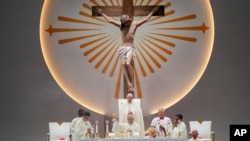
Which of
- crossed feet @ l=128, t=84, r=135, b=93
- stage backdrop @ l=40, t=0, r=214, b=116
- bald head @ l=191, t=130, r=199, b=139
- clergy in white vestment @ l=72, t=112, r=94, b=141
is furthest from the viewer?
stage backdrop @ l=40, t=0, r=214, b=116

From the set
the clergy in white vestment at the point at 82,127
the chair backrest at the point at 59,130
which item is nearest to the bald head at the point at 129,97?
the clergy in white vestment at the point at 82,127

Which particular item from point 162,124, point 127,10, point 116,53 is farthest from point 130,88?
point 127,10

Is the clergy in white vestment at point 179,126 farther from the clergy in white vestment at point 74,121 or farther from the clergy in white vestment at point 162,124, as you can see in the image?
the clergy in white vestment at point 74,121

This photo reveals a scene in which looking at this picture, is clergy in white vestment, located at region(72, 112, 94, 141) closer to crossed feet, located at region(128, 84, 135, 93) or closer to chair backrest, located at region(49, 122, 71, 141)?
chair backrest, located at region(49, 122, 71, 141)

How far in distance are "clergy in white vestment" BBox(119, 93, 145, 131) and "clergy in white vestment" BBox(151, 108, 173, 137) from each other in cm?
26

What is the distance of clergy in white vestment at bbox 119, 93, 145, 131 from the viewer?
31.5 ft

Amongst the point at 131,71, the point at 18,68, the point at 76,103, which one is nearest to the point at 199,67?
the point at 131,71

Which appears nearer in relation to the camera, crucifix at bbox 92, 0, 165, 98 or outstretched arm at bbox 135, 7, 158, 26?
outstretched arm at bbox 135, 7, 158, 26

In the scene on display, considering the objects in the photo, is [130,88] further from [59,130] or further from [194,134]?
[194,134]

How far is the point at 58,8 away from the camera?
34.1 feet

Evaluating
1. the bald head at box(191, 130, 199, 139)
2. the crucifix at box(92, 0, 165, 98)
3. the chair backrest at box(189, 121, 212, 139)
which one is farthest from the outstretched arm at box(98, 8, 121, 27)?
the bald head at box(191, 130, 199, 139)

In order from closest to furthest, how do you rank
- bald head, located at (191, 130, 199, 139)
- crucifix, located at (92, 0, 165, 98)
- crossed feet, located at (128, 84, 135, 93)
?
bald head, located at (191, 130, 199, 139), crossed feet, located at (128, 84, 135, 93), crucifix, located at (92, 0, 165, 98)

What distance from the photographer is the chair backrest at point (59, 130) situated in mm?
9570

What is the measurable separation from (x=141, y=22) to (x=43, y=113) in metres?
2.07
